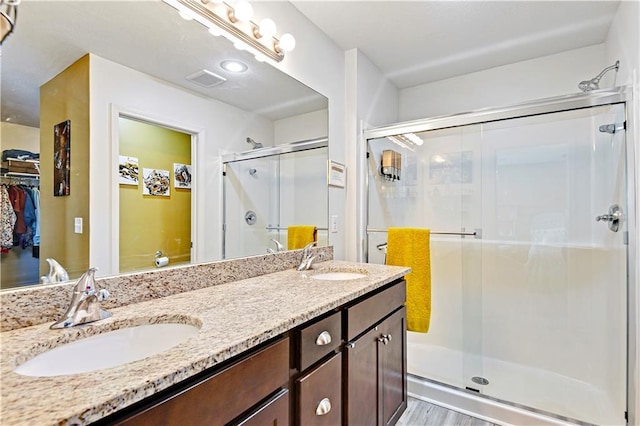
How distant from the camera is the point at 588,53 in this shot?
2201mm

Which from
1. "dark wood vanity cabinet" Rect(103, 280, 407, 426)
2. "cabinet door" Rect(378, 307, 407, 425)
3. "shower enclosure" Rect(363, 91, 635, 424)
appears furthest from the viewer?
"shower enclosure" Rect(363, 91, 635, 424)

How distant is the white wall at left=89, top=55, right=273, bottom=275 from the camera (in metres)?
1.02

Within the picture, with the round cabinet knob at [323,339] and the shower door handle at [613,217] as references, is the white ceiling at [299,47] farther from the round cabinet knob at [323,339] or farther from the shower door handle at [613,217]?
the shower door handle at [613,217]

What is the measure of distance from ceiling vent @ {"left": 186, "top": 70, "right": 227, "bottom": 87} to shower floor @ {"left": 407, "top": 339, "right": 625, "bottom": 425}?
2.21 m

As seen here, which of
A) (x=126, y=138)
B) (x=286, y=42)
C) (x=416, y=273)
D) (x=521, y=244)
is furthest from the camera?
(x=521, y=244)

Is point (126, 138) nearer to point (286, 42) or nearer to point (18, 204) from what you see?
point (18, 204)

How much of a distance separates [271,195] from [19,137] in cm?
111

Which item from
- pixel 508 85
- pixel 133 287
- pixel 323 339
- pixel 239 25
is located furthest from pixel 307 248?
pixel 508 85

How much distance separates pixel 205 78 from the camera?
138 centimetres

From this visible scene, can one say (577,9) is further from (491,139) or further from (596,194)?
(596,194)

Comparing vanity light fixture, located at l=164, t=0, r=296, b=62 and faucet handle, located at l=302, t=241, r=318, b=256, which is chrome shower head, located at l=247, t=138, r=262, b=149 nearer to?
vanity light fixture, located at l=164, t=0, r=296, b=62

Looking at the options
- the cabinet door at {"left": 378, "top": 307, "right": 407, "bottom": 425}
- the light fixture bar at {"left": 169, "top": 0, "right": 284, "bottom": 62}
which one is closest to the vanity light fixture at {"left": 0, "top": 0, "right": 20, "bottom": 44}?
the light fixture bar at {"left": 169, "top": 0, "right": 284, "bottom": 62}

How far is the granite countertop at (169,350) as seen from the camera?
487mm

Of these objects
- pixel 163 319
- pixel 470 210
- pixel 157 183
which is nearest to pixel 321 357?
pixel 163 319
